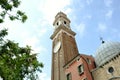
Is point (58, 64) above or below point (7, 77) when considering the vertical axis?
above

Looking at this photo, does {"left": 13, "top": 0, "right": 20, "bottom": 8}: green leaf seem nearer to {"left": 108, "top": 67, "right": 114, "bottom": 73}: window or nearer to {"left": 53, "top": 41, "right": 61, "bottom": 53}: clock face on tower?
{"left": 108, "top": 67, "right": 114, "bottom": 73}: window

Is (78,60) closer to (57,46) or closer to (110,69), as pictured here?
(110,69)

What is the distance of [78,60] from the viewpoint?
2470cm

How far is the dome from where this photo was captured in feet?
81.0

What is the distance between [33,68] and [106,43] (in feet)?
65.5

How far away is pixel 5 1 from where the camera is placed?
8664 millimetres

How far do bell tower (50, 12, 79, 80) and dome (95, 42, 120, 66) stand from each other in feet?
9.31

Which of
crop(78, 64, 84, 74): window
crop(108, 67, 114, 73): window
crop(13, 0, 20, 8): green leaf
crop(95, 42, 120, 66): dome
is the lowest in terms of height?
crop(13, 0, 20, 8): green leaf

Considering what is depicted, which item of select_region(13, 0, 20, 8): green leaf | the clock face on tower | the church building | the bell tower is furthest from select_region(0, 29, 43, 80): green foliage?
the clock face on tower

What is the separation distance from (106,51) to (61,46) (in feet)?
25.7

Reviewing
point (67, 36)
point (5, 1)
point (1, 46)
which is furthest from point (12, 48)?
point (67, 36)

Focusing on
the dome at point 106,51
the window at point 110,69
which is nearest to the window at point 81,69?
the dome at point 106,51

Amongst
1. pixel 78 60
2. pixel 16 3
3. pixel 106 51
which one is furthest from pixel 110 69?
pixel 16 3

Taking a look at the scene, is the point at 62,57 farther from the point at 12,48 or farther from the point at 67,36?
the point at 12,48
